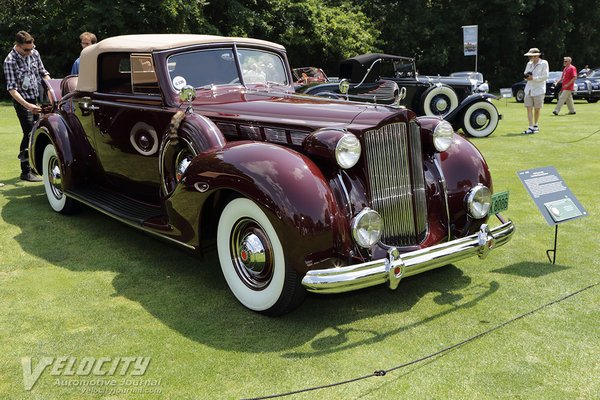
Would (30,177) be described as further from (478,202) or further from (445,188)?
(478,202)

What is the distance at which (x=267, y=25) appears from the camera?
82.1 ft

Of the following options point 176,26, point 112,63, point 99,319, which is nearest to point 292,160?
point 99,319

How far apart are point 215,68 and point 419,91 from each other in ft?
27.6

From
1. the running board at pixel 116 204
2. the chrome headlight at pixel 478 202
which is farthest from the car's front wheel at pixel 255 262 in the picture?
the chrome headlight at pixel 478 202

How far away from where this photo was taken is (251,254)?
10.7 ft

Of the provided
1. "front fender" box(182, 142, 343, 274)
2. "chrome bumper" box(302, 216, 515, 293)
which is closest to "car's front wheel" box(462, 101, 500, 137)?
"chrome bumper" box(302, 216, 515, 293)

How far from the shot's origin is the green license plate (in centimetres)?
362

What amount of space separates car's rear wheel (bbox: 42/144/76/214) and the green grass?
662 millimetres

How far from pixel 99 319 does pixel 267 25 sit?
927 inches

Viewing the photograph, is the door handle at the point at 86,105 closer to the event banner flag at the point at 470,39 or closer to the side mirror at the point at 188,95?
the side mirror at the point at 188,95

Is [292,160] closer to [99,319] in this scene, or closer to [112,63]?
[99,319]

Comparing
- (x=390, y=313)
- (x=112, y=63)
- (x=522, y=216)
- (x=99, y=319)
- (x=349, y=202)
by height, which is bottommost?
(x=522, y=216)

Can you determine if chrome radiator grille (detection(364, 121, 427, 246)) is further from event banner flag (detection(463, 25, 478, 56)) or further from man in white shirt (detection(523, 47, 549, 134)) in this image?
event banner flag (detection(463, 25, 478, 56))

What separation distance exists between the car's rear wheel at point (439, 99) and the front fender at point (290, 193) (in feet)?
30.5
